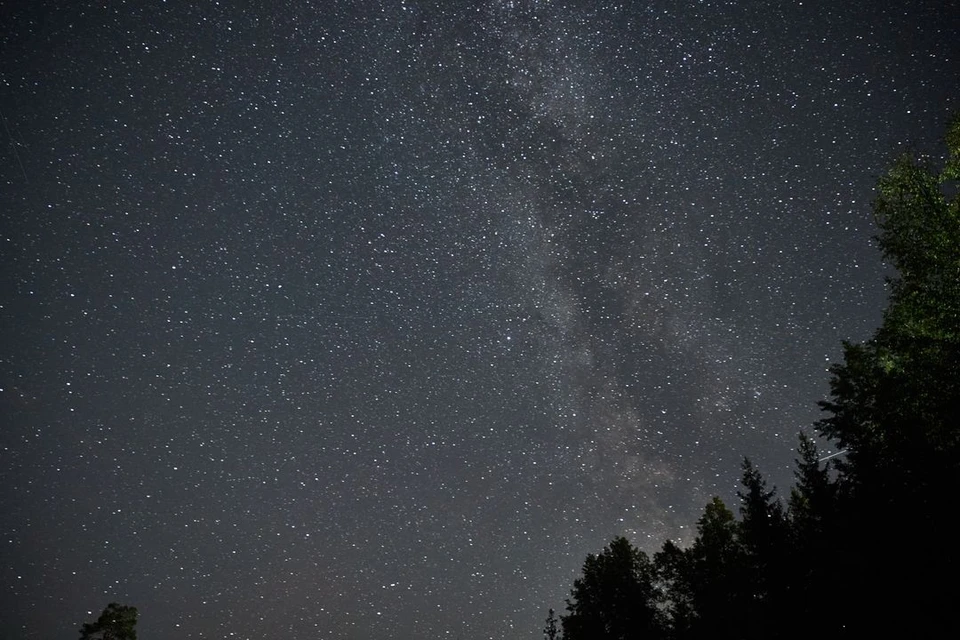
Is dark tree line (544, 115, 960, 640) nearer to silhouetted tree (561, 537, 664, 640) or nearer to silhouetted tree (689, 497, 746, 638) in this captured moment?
silhouetted tree (689, 497, 746, 638)

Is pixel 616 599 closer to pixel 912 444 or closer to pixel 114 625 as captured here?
pixel 912 444

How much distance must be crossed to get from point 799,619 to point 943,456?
5302mm

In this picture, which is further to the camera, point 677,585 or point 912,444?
point 677,585

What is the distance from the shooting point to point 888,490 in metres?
10.4

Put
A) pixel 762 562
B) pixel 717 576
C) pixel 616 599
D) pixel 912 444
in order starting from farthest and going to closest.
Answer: pixel 616 599, pixel 717 576, pixel 762 562, pixel 912 444

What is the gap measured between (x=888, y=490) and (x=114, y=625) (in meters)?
39.2

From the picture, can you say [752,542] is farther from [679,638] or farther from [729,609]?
[679,638]

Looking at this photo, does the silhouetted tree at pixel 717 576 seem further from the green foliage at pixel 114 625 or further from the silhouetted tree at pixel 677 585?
the green foliage at pixel 114 625

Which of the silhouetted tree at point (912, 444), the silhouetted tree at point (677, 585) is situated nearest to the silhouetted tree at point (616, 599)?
the silhouetted tree at point (677, 585)

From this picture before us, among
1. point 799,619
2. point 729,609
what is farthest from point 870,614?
point 729,609

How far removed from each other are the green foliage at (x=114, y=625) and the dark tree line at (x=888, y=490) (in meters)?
32.7

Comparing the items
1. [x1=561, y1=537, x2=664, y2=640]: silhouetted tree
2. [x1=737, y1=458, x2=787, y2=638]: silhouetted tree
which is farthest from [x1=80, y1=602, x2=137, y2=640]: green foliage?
[x1=737, y1=458, x2=787, y2=638]: silhouetted tree

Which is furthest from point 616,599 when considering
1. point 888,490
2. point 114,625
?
point 114,625

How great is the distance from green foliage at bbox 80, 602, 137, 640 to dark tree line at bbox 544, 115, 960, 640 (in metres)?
32.7
